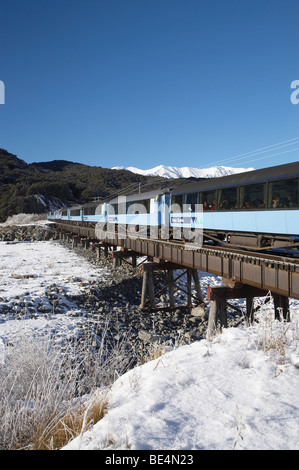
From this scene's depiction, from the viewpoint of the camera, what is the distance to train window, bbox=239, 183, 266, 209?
9.76 m

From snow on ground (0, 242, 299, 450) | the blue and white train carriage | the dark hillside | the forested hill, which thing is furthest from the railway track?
the dark hillside

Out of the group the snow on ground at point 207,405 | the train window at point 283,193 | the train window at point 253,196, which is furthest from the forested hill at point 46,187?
the snow on ground at point 207,405

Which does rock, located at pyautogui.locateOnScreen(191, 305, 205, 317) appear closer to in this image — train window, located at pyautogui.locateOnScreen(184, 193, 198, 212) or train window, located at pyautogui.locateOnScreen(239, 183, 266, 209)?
train window, located at pyautogui.locateOnScreen(184, 193, 198, 212)

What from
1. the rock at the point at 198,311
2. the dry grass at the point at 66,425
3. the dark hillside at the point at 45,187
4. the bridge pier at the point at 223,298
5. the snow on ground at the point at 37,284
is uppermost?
the dark hillside at the point at 45,187

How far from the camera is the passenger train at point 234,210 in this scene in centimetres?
890

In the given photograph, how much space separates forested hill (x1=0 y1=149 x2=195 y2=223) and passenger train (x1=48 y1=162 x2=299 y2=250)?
36.5 meters

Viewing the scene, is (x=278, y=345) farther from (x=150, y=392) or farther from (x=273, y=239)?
(x=273, y=239)

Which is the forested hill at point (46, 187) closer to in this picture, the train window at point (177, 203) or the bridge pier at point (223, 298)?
the train window at point (177, 203)

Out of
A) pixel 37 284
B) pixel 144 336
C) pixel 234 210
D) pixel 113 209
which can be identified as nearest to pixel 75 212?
pixel 113 209

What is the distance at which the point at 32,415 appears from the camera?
2.93 metres

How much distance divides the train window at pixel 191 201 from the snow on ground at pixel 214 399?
9.01 meters

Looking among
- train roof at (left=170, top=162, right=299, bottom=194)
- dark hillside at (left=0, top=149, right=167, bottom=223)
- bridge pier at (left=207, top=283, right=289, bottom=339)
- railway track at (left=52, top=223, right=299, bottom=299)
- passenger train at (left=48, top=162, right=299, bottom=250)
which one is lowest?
bridge pier at (left=207, top=283, right=289, bottom=339)

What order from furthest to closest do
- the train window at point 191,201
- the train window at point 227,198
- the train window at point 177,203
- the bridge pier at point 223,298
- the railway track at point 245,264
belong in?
the train window at point 177,203
the train window at point 191,201
the train window at point 227,198
the bridge pier at point 223,298
the railway track at point 245,264
